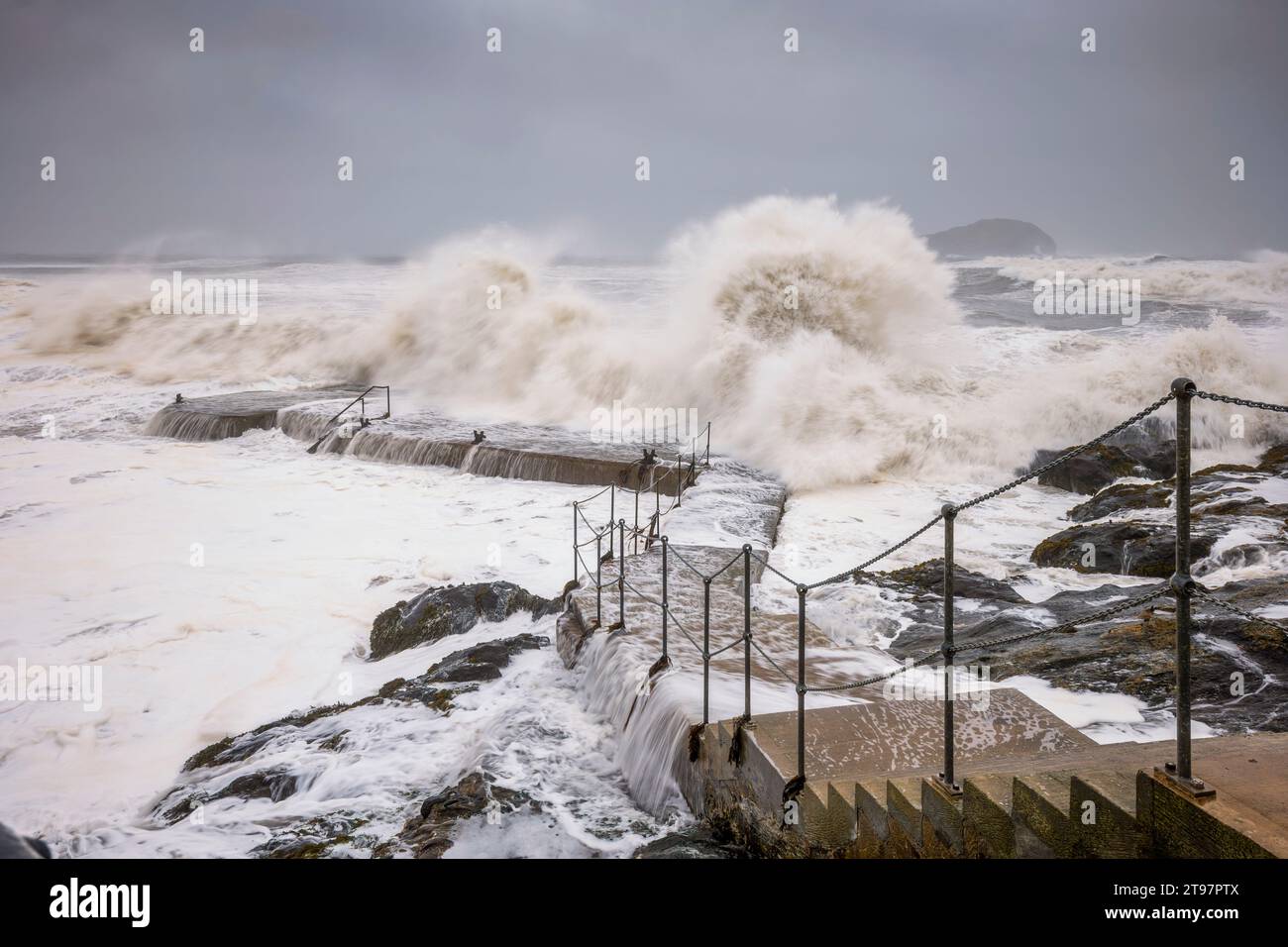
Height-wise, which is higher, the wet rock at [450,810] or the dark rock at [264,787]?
the wet rock at [450,810]

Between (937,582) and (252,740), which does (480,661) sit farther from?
(937,582)

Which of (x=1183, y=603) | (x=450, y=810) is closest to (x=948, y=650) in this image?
(x=1183, y=603)

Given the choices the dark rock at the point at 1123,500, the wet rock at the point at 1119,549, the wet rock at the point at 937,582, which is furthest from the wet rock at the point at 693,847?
the dark rock at the point at 1123,500

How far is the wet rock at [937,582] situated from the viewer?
766cm

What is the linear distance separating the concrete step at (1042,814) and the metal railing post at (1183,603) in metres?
0.31

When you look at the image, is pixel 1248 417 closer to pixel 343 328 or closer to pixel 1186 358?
pixel 1186 358

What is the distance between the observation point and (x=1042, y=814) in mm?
2488

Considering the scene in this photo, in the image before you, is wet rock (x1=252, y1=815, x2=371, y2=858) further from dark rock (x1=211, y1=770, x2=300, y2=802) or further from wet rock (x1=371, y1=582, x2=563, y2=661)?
wet rock (x1=371, y1=582, x2=563, y2=661)

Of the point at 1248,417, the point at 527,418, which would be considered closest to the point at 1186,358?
the point at 1248,417

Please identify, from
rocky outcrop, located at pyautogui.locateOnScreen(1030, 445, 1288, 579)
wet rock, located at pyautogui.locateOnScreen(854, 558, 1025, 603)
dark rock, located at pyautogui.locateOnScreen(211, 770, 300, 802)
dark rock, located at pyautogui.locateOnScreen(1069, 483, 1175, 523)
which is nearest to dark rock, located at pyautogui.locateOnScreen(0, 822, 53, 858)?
dark rock, located at pyautogui.locateOnScreen(211, 770, 300, 802)

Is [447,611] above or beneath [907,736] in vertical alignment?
beneath

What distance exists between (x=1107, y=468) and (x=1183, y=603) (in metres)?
11.3

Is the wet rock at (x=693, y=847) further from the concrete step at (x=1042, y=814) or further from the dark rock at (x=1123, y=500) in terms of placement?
the dark rock at (x=1123, y=500)

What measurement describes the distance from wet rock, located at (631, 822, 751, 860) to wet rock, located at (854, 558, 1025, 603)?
4012 mm
